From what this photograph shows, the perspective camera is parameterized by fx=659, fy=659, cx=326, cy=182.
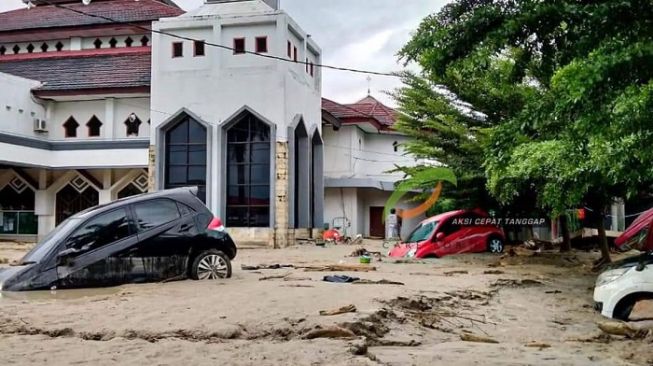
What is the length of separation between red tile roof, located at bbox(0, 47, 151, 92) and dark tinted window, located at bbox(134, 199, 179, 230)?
20.1 m

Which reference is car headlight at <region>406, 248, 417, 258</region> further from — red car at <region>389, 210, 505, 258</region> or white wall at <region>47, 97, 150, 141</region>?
white wall at <region>47, 97, 150, 141</region>

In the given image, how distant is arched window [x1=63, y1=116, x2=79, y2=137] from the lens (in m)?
33.2

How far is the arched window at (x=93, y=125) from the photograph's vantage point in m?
33.0

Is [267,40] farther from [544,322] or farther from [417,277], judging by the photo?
[544,322]

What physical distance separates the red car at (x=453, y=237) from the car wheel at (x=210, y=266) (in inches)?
401

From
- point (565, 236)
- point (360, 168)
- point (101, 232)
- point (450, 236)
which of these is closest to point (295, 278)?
point (101, 232)

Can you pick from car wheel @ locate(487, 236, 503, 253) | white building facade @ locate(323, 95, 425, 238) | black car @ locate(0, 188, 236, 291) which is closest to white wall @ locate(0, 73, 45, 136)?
white building facade @ locate(323, 95, 425, 238)

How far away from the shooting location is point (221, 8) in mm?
29859

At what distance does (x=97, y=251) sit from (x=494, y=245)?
14988 mm

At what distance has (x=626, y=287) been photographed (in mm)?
9781

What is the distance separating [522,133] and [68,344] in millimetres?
4815

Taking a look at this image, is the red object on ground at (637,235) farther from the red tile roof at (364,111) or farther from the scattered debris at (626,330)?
the red tile roof at (364,111)

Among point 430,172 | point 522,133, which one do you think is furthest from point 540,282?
point 522,133

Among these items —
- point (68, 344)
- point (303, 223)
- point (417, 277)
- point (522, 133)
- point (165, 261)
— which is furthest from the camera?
point (303, 223)
